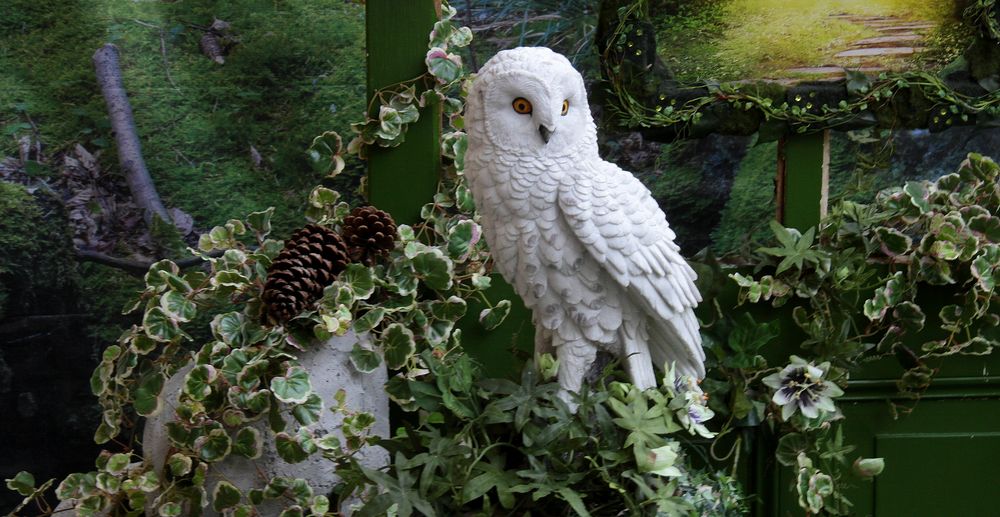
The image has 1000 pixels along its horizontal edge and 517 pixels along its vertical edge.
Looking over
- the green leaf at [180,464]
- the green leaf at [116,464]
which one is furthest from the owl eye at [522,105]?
the green leaf at [116,464]

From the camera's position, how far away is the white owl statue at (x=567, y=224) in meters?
1.21

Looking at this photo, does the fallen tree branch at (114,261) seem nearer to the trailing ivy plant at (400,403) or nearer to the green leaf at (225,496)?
the trailing ivy plant at (400,403)

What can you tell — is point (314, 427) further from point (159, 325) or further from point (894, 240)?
point (894, 240)

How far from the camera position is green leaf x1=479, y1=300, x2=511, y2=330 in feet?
5.53

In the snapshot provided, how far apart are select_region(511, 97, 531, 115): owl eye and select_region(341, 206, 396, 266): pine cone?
0.42 metres

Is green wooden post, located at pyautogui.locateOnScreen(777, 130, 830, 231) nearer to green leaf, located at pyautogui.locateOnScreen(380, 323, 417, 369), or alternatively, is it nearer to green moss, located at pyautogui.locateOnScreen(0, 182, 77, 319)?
green leaf, located at pyautogui.locateOnScreen(380, 323, 417, 369)

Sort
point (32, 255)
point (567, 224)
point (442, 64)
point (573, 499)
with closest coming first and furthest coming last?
point (573, 499)
point (567, 224)
point (442, 64)
point (32, 255)

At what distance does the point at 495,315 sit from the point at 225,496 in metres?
0.58

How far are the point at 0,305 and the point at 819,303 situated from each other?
179 cm

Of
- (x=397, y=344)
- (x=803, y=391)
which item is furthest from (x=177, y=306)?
(x=803, y=391)

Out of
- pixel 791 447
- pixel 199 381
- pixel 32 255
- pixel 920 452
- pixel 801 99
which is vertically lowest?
pixel 920 452

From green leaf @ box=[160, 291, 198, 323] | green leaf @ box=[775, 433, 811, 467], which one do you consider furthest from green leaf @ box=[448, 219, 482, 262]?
green leaf @ box=[775, 433, 811, 467]

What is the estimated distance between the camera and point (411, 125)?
1.66 m

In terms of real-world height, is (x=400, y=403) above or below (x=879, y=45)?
below
